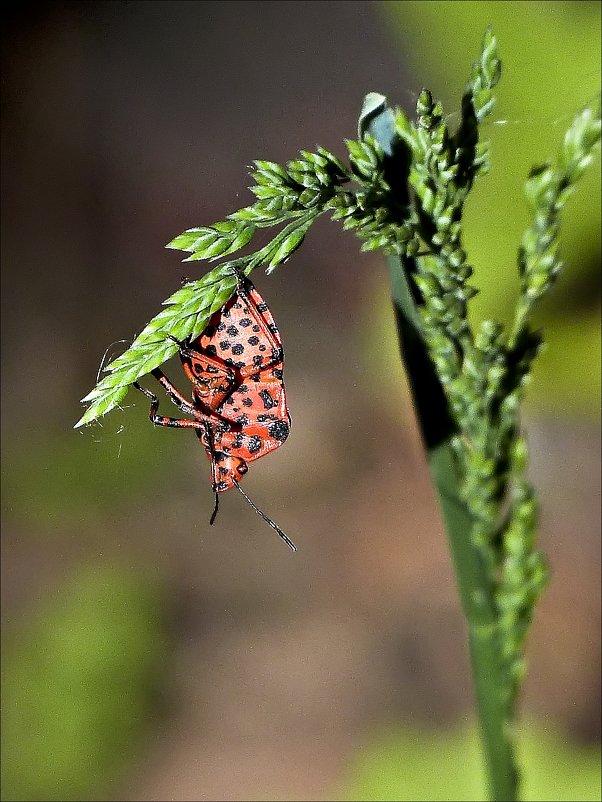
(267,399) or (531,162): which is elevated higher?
(531,162)

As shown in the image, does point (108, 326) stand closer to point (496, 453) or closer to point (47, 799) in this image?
point (47, 799)

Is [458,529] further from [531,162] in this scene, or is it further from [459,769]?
[459,769]

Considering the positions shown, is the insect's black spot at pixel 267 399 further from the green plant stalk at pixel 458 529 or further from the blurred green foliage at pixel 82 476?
the blurred green foliage at pixel 82 476

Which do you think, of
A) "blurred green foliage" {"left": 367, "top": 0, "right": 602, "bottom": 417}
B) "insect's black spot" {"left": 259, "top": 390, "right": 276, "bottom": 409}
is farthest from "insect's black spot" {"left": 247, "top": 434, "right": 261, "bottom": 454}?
"blurred green foliage" {"left": 367, "top": 0, "right": 602, "bottom": 417}

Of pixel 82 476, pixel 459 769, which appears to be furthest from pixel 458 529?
pixel 82 476

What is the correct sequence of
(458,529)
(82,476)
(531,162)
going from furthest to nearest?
→ (82,476) < (531,162) < (458,529)

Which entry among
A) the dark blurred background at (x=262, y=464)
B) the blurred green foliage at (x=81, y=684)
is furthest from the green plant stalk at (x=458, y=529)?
the blurred green foliage at (x=81, y=684)

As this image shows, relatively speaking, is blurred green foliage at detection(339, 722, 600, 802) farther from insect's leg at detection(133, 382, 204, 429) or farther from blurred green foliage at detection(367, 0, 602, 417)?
insect's leg at detection(133, 382, 204, 429)

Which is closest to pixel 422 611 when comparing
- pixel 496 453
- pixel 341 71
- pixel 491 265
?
pixel 491 265
